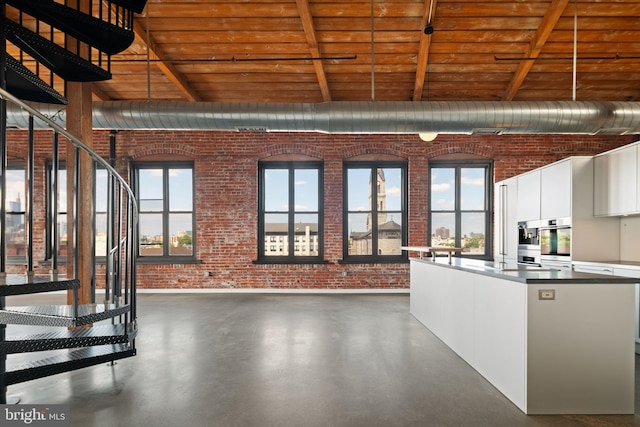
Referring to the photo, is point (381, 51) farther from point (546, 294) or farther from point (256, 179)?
point (546, 294)

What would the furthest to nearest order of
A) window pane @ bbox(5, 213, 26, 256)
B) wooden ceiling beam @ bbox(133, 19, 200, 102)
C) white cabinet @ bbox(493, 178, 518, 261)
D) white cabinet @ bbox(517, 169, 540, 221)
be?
1. window pane @ bbox(5, 213, 26, 256)
2. white cabinet @ bbox(493, 178, 518, 261)
3. white cabinet @ bbox(517, 169, 540, 221)
4. wooden ceiling beam @ bbox(133, 19, 200, 102)

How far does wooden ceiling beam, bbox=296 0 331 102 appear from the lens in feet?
13.8

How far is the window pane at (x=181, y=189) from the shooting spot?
7383 millimetres

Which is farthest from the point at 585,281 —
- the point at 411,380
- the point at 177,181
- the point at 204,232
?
the point at 177,181

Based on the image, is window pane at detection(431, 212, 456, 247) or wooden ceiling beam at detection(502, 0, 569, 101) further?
window pane at detection(431, 212, 456, 247)

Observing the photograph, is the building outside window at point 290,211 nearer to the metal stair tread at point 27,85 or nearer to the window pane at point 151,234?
the window pane at point 151,234

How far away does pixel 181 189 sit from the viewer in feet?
24.2

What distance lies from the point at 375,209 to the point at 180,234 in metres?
4.32

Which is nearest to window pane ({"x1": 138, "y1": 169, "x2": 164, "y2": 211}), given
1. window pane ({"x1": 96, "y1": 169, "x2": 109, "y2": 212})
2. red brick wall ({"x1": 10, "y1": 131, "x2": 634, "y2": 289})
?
red brick wall ({"x1": 10, "y1": 131, "x2": 634, "y2": 289})

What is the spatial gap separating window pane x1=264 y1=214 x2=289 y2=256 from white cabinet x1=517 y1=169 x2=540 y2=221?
461 centimetres

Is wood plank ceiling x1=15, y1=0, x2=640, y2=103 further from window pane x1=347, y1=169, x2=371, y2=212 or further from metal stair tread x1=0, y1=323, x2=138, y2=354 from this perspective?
metal stair tread x1=0, y1=323, x2=138, y2=354

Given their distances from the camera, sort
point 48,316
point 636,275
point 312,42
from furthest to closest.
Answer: point 312,42
point 636,275
point 48,316

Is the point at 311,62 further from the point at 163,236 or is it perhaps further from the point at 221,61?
the point at 163,236

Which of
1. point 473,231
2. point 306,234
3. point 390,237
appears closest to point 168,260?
point 306,234
